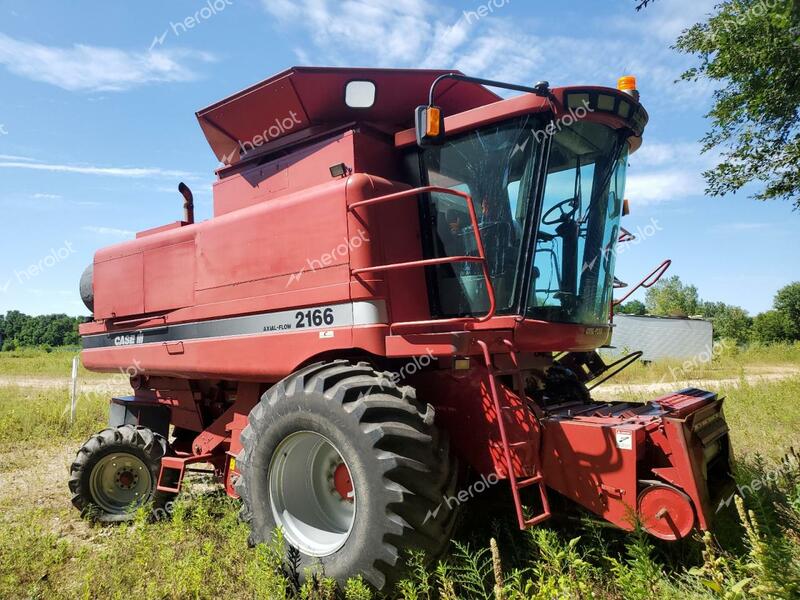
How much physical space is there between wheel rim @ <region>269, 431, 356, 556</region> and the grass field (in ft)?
1.00

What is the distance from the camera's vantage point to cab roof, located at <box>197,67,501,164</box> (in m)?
4.19

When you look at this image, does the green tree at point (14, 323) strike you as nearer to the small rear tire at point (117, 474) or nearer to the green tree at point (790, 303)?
the small rear tire at point (117, 474)

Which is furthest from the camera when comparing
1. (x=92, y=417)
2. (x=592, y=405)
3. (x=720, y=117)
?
(x=92, y=417)

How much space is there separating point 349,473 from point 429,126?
2.27m

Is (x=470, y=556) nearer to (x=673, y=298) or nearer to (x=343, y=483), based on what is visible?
(x=343, y=483)

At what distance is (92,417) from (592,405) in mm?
8892

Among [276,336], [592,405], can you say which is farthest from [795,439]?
[276,336]

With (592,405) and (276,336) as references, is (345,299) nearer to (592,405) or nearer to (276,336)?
(276,336)

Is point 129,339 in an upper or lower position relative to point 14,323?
lower

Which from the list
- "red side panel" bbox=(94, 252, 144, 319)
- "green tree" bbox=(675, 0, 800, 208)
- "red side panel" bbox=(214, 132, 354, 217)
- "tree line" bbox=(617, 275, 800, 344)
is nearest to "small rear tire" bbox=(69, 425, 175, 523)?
"red side panel" bbox=(94, 252, 144, 319)

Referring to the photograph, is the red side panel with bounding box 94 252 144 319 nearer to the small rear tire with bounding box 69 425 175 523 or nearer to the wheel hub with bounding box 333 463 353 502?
the small rear tire with bounding box 69 425 175 523

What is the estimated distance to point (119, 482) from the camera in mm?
5281

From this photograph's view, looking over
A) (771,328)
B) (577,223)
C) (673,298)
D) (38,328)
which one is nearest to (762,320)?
(771,328)

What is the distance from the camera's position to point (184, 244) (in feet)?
16.6
